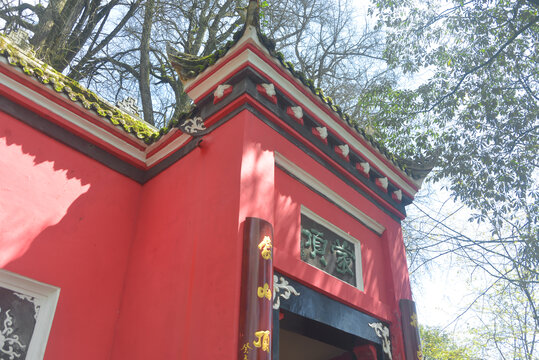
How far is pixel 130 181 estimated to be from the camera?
4988 millimetres

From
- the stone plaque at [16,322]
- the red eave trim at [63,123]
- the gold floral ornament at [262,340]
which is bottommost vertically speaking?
the gold floral ornament at [262,340]

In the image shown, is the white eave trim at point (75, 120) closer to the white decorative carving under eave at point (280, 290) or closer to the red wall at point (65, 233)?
the red wall at point (65, 233)

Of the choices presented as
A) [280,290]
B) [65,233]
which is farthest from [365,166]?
[65,233]

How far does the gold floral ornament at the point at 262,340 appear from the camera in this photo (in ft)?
10.2

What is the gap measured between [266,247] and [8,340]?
2091 millimetres

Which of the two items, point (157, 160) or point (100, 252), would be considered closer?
point (100, 252)

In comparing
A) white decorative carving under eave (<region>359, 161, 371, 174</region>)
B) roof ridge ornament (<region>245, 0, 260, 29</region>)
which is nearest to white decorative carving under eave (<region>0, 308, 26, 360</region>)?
roof ridge ornament (<region>245, 0, 260, 29</region>)

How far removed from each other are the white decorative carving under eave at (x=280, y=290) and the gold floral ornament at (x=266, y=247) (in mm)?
317

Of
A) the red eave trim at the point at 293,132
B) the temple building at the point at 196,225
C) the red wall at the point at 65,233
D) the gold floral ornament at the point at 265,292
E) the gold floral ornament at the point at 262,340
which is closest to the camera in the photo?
the gold floral ornament at the point at 262,340

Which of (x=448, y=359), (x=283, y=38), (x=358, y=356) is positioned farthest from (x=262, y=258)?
(x=448, y=359)

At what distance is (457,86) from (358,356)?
5.05 meters

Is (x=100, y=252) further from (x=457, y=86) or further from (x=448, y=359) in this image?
(x=448, y=359)

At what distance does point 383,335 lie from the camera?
4.84m

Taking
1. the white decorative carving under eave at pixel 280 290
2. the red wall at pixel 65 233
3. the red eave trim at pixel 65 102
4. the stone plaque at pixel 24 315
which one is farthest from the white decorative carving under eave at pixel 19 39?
the white decorative carving under eave at pixel 280 290
